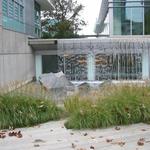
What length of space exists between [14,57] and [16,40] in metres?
1.40

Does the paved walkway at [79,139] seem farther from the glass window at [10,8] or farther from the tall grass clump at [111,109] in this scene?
the glass window at [10,8]

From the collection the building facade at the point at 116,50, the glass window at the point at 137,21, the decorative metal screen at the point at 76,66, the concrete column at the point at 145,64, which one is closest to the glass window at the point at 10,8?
the building facade at the point at 116,50

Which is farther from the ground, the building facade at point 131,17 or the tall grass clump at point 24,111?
the building facade at point 131,17

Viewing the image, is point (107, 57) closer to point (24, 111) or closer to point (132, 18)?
point (132, 18)

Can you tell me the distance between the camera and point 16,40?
26.6 metres

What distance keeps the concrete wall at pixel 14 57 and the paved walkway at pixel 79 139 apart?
9.97 m

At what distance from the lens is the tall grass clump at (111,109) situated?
9.66m

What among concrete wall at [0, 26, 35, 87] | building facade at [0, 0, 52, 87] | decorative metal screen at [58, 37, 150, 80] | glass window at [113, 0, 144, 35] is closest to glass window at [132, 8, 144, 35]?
glass window at [113, 0, 144, 35]

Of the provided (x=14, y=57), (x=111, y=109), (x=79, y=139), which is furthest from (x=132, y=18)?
(x=79, y=139)

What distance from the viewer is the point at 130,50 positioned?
3228cm

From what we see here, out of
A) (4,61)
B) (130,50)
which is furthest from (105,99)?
(130,50)

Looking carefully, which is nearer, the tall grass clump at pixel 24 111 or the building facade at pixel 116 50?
the tall grass clump at pixel 24 111

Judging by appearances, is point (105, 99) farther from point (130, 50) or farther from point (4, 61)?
point (130, 50)

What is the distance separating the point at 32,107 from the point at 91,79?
925 inches
